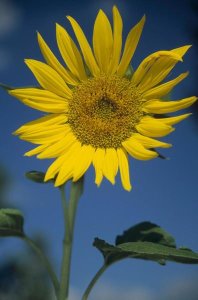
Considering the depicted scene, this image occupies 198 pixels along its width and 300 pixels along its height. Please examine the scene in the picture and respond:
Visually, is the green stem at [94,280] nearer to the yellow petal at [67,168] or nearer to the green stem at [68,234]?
the green stem at [68,234]

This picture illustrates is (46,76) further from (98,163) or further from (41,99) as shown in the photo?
(98,163)

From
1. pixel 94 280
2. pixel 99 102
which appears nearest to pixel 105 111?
pixel 99 102

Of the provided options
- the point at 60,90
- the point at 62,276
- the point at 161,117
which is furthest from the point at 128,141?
the point at 62,276

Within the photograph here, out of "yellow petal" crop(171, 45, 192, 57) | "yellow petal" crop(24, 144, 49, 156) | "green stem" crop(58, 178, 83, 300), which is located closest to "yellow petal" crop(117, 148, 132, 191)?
"green stem" crop(58, 178, 83, 300)

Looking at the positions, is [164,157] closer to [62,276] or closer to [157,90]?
[157,90]

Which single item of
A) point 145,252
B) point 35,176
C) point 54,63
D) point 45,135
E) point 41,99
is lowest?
point 145,252

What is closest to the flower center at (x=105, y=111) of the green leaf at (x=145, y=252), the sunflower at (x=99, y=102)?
the sunflower at (x=99, y=102)
